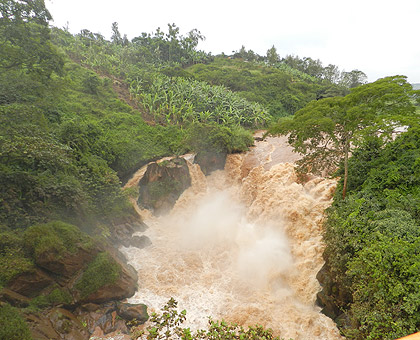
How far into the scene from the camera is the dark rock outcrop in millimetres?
17281

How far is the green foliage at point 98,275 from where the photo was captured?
9.12m

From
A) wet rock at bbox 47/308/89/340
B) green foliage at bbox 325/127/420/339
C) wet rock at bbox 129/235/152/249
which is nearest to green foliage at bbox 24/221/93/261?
wet rock at bbox 47/308/89/340

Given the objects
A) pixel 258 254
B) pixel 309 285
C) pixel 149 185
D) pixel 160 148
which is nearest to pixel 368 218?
pixel 309 285

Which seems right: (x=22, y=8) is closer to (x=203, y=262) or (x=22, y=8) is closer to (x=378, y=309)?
(x=203, y=262)

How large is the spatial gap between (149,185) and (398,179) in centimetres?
1420

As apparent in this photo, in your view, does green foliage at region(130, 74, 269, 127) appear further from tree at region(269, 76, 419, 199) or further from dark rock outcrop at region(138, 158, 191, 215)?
tree at region(269, 76, 419, 199)

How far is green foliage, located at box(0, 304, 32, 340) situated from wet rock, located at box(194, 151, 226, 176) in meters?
14.3

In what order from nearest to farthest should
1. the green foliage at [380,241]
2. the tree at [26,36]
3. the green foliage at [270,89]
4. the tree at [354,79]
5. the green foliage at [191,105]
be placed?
the green foliage at [380,241]
the tree at [26,36]
the green foliage at [191,105]
the green foliage at [270,89]
the tree at [354,79]

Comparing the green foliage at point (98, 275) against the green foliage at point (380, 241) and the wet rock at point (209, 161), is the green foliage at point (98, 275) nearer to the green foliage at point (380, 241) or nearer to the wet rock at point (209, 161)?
the green foliage at point (380, 241)

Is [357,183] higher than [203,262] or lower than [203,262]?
higher

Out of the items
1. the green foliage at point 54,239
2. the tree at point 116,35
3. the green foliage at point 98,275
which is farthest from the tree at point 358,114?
the tree at point 116,35

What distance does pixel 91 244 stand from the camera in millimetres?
9852

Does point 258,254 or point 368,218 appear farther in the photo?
point 258,254

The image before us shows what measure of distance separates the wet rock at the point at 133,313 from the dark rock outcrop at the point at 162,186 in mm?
8146
